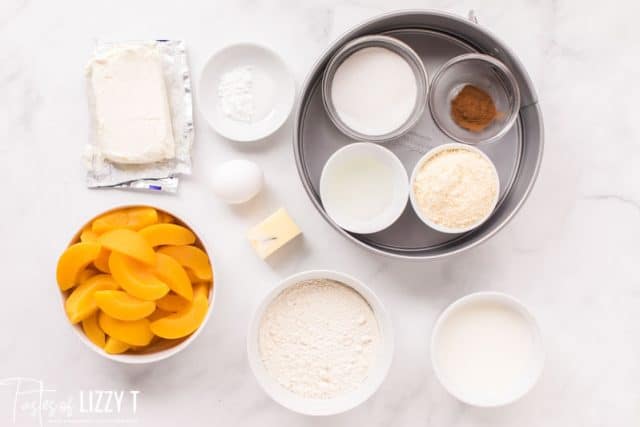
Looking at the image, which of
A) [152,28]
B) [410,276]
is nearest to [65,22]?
[152,28]

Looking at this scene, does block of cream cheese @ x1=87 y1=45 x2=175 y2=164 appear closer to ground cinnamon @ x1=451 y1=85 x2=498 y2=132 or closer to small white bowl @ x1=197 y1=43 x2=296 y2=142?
small white bowl @ x1=197 y1=43 x2=296 y2=142

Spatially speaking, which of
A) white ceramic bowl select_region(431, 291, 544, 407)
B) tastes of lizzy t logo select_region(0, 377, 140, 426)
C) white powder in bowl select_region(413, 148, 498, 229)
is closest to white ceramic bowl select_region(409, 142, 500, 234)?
white powder in bowl select_region(413, 148, 498, 229)

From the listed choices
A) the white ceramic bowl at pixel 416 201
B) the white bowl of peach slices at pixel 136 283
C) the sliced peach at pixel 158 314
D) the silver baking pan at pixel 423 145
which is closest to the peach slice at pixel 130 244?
the white bowl of peach slices at pixel 136 283

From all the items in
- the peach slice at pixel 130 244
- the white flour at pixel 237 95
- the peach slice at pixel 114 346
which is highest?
the white flour at pixel 237 95

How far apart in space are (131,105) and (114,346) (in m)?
0.48

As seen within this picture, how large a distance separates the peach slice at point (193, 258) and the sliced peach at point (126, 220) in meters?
0.06

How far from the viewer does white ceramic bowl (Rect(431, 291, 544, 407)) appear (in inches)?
42.7

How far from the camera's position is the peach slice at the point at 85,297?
104 centimetres

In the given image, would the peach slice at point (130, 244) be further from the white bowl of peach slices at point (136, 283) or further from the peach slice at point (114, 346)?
the peach slice at point (114, 346)

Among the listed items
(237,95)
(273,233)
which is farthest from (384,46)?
Result: (273,233)

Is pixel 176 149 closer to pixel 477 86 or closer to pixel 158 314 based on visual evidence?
pixel 158 314

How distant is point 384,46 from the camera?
1.12 m

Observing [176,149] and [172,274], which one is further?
[176,149]

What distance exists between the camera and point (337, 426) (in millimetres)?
1188
